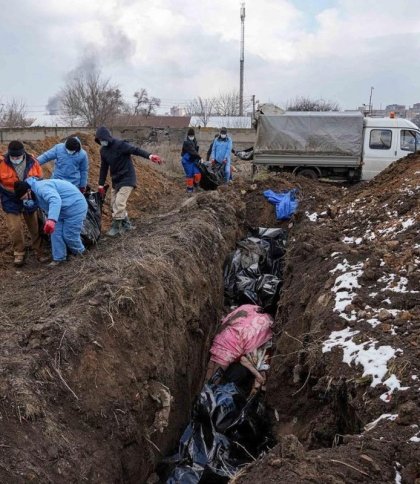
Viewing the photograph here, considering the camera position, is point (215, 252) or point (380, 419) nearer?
point (380, 419)

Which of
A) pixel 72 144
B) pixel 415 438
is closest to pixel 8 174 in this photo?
pixel 72 144

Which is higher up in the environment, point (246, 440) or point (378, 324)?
point (378, 324)

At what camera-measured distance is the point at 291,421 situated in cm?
417

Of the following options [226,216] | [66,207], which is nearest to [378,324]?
[66,207]

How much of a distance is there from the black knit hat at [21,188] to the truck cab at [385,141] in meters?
10.8

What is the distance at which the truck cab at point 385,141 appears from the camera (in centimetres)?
1407

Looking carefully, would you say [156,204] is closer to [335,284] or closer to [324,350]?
[335,284]

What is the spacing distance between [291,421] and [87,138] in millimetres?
11694

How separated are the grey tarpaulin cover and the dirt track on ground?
789 cm

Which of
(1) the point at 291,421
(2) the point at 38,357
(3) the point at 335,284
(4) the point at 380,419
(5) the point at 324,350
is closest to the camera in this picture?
(4) the point at 380,419

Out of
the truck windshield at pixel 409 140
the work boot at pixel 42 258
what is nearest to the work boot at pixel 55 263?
the work boot at pixel 42 258

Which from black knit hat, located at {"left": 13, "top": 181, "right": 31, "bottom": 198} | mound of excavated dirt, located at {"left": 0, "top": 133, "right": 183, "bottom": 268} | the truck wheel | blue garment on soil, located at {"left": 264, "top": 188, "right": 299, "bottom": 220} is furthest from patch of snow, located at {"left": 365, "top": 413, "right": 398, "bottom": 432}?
the truck wheel

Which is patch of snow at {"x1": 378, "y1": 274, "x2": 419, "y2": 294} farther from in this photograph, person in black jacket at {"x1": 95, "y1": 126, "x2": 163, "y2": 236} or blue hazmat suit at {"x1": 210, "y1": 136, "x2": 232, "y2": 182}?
blue hazmat suit at {"x1": 210, "y1": 136, "x2": 232, "y2": 182}

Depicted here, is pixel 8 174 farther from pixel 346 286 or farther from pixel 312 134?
pixel 312 134
